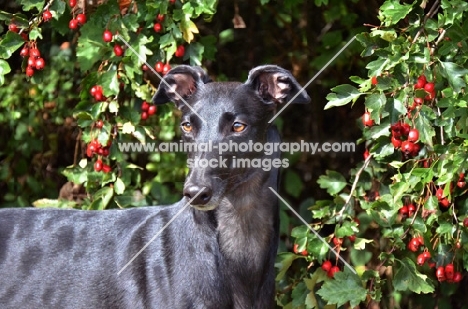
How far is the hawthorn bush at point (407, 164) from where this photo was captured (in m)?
4.48

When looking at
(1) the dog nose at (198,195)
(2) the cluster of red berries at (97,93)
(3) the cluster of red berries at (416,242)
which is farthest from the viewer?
(2) the cluster of red berries at (97,93)

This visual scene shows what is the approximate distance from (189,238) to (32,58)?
160 cm

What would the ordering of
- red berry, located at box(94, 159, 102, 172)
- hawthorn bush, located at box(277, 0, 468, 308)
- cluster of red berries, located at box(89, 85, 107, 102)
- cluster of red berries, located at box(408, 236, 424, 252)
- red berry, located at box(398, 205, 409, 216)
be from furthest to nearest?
red berry, located at box(94, 159, 102, 172), cluster of red berries, located at box(89, 85, 107, 102), red berry, located at box(398, 205, 409, 216), cluster of red berries, located at box(408, 236, 424, 252), hawthorn bush, located at box(277, 0, 468, 308)

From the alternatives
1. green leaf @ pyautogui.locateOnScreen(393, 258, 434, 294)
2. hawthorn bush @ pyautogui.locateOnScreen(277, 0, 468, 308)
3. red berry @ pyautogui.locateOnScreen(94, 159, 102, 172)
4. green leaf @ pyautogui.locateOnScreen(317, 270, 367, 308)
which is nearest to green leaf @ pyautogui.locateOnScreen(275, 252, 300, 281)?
hawthorn bush @ pyautogui.locateOnScreen(277, 0, 468, 308)

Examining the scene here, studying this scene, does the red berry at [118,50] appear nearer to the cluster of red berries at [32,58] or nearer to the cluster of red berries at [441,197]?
the cluster of red berries at [32,58]

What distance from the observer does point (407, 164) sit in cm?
511

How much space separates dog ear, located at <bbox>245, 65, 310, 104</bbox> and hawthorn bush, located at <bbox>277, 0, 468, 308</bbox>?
15cm

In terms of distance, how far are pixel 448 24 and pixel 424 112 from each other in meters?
0.41

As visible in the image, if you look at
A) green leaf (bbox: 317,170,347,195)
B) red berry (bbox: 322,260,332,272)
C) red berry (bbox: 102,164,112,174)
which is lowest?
red berry (bbox: 322,260,332,272)

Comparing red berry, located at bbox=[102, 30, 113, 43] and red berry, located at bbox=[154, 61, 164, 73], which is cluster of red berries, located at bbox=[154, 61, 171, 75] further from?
red berry, located at bbox=[102, 30, 113, 43]

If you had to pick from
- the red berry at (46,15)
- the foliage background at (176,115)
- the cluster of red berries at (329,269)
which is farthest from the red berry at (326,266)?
the red berry at (46,15)

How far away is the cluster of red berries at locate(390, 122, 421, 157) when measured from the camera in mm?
4492

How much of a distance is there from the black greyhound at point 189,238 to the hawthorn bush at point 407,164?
0.45 meters

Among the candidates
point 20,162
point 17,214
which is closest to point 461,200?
point 17,214
